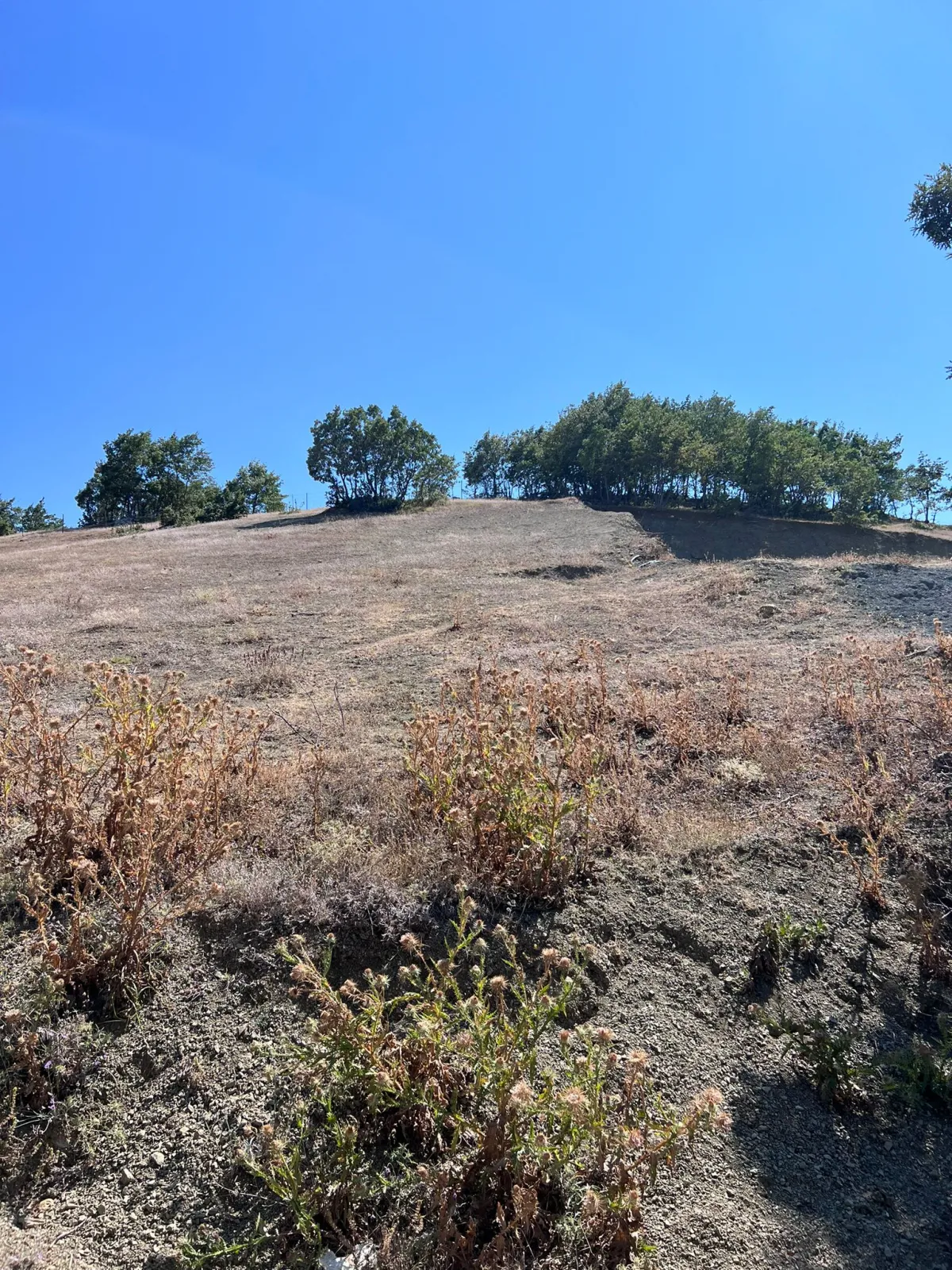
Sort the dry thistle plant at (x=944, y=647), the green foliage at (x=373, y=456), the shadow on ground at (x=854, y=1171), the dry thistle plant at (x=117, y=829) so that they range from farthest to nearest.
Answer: the green foliage at (x=373, y=456), the dry thistle plant at (x=944, y=647), the dry thistle plant at (x=117, y=829), the shadow on ground at (x=854, y=1171)

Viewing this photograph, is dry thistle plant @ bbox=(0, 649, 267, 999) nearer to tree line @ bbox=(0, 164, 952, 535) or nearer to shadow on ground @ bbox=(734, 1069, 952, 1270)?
shadow on ground @ bbox=(734, 1069, 952, 1270)

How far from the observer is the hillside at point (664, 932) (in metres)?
1.88

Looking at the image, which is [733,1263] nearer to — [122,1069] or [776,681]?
[122,1069]

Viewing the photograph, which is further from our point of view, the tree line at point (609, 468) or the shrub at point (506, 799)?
the tree line at point (609, 468)

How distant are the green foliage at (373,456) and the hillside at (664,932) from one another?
32837 millimetres

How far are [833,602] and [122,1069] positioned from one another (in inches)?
370

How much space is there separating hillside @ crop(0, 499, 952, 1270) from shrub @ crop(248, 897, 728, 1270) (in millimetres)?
131

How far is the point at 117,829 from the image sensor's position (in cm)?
307

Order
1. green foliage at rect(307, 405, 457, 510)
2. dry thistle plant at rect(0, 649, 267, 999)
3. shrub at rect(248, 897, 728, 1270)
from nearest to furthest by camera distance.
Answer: shrub at rect(248, 897, 728, 1270) → dry thistle plant at rect(0, 649, 267, 999) → green foliage at rect(307, 405, 457, 510)

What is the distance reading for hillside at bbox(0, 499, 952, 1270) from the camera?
1884 millimetres

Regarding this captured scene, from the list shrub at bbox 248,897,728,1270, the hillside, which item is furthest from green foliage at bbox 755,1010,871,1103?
shrub at bbox 248,897,728,1270

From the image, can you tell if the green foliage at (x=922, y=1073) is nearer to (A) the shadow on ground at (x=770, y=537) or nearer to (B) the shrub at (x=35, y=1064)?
(B) the shrub at (x=35, y=1064)

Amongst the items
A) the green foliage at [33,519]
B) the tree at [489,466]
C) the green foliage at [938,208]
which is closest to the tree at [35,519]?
the green foliage at [33,519]

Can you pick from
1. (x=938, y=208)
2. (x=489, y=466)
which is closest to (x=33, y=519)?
(x=489, y=466)
